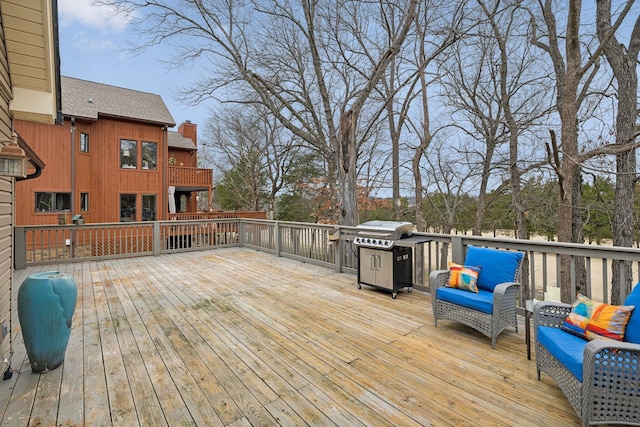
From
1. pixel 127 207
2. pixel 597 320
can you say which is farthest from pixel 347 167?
pixel 127 207

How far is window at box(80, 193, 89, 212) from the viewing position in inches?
441

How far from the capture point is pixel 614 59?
6.63 metres

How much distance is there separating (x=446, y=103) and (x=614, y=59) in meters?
4.45

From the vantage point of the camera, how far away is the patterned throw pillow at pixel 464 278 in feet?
10.3

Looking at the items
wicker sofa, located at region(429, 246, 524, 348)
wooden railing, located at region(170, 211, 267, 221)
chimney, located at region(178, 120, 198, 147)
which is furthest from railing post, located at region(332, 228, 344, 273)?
chimney, located at region(178, 120, 198, 147)

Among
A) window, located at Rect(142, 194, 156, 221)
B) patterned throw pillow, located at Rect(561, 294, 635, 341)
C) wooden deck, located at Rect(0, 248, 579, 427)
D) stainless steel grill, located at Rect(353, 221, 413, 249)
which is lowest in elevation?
wooden deck, located at Rect(0, 248, 579, 427)

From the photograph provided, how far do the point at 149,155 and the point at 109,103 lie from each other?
8.01 ft

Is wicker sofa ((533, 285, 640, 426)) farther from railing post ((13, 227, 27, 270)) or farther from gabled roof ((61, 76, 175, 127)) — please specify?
gabled roof ((61, 76, 175, 127))

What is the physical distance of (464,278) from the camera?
319cm

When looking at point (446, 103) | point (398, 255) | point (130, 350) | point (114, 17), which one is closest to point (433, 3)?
point (446, 103)

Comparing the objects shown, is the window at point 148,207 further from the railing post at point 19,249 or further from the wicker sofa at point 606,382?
the wicker sofa at point 606,382

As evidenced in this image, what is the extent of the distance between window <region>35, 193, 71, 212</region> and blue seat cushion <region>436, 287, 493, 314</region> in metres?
12.8

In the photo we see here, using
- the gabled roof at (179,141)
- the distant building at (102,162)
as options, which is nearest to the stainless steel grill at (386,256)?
the distant building at (102,162)

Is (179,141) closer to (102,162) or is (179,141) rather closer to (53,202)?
(102,162)
